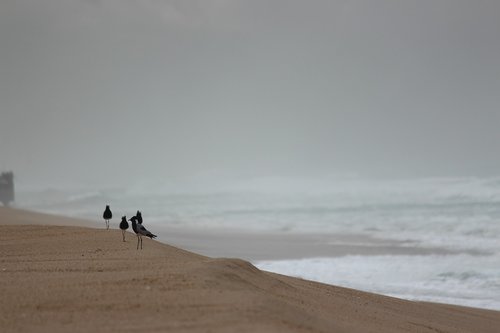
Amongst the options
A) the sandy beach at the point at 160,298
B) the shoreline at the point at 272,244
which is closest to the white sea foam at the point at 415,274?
the shoreline at the point at 272,244

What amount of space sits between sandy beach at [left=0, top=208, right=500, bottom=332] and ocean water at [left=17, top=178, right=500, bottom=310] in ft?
14.5

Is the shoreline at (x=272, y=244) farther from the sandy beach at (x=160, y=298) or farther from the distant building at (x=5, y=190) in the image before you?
the distant building at (x=5, y=190)

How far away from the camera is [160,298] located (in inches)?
191

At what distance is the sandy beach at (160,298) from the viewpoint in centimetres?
446

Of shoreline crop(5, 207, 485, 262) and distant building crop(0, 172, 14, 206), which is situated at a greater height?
distant building crop(0, 172, 14, 206)

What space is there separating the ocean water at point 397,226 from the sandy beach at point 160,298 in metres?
4.42

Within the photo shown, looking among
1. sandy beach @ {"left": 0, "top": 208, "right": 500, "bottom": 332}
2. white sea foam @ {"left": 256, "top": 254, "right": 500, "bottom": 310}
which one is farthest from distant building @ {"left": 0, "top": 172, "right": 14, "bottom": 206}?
sandy beach @ {"left": 0, "top": 208, "right": 500, "bottom": 332}

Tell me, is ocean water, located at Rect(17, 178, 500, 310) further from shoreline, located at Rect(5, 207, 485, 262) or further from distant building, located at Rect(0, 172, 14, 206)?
distant building, located at Rect(0, 172, 14, 206)

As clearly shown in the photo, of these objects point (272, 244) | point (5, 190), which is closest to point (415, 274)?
point (272, 244)

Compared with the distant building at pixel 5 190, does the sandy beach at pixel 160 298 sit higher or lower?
lower

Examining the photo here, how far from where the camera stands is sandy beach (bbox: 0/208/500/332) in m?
4.46

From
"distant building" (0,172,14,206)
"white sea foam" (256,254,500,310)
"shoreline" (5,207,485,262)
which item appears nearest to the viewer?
"white sea foam" (256,254,500,310)

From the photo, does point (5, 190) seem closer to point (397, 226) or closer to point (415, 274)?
point (397, 226)

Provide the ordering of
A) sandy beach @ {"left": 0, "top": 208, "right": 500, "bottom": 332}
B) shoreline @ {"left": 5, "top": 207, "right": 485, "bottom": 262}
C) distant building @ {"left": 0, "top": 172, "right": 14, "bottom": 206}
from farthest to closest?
distant building @ {"left": 0, "top": 172, "right": 14, "bottom": 206}
shoreline @ {"left": 5, "top": 207, "right": 485, "bottom": 262}
sandy beach @ {"left": 0, "top": 208, "right": 500, "bottom": 332}
